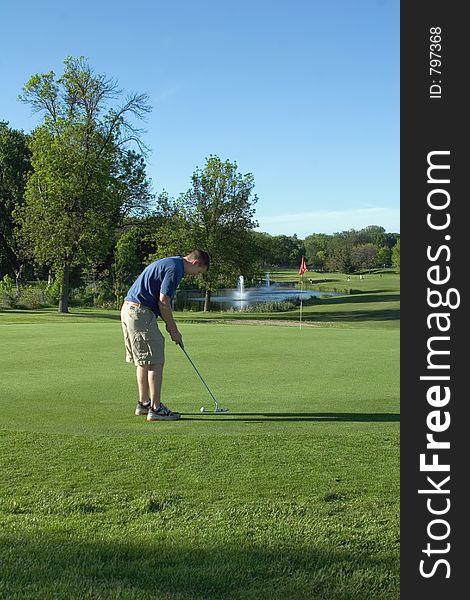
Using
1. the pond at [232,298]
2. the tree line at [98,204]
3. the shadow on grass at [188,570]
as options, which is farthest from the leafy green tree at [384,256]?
the shadow on grass at [188,570]

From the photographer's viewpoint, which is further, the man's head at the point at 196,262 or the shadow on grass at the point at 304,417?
the man's head at the point at 196,262

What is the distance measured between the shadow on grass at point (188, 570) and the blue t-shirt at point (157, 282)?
3.94 metres

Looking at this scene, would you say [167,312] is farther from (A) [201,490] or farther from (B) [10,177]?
(B) [10,177]

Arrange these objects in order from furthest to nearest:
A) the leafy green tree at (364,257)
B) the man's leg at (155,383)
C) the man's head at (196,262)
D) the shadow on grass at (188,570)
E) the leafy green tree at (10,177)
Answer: the leafy green tree at (364,257) → the leafy green tree at (10,177) → the man's head at (196,262) → the man's leg at (155,383) → the shadow on grass at (188,570)

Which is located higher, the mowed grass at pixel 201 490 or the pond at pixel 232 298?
the pond at pixel 232 298

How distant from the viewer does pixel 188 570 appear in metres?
3.45

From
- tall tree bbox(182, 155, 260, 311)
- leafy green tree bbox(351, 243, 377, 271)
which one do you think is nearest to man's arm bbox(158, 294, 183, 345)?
tall tree bbox(182, 155, 260, 311)

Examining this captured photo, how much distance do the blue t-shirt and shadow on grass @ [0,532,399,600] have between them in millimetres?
3938

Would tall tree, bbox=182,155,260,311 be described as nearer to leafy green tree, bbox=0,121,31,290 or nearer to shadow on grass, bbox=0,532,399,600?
leafy green tree, bbox=0,121,31,290

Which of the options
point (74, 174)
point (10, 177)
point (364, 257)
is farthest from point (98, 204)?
point (364, 257)

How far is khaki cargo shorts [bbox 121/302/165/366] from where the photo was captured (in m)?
7.70

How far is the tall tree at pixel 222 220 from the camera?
40.8 metres

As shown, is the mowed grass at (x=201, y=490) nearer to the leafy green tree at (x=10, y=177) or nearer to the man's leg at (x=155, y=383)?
the man's leg at (x=155, y=383)

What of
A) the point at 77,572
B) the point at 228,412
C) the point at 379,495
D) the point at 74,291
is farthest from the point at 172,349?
the point at 74,291
